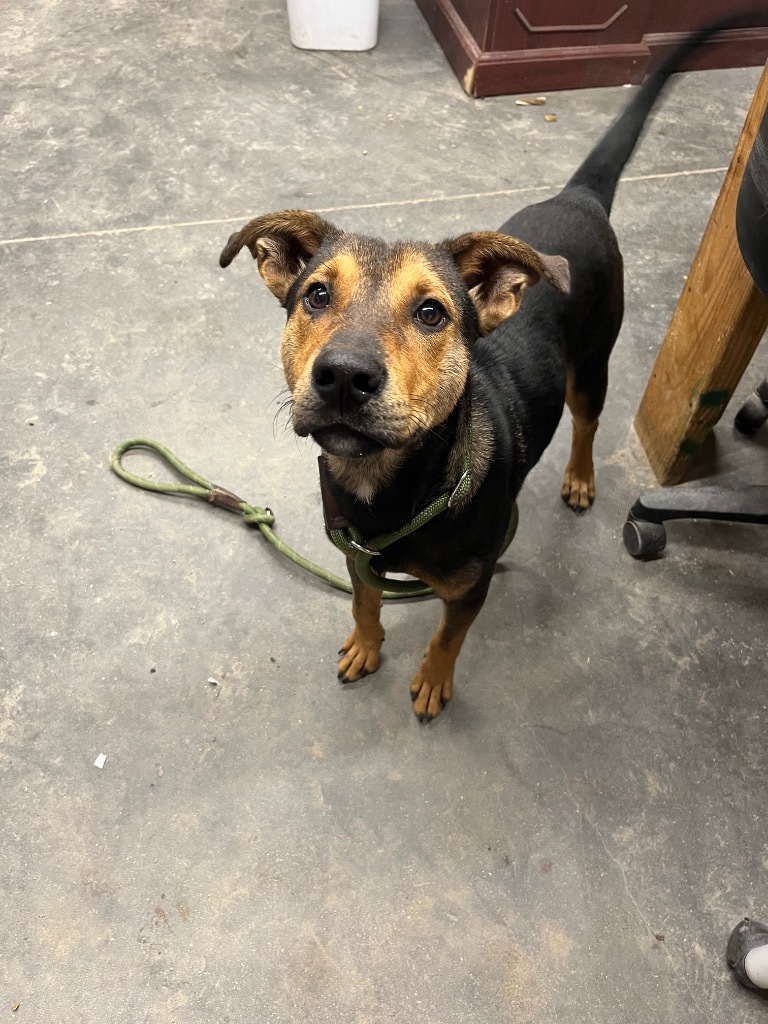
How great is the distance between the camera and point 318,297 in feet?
5.27

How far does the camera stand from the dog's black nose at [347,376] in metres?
1.33

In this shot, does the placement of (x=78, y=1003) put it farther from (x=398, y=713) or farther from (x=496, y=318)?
(x=496, y=318)

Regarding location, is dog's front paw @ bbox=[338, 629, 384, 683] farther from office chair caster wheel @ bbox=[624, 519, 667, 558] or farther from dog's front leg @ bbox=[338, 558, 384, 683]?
office chair caster wheel @ bbox=[624, 519, 667, 558]

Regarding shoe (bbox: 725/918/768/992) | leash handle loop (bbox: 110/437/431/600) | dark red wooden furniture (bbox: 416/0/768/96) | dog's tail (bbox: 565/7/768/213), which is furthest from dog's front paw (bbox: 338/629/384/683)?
dark red wooden furniture (bbox: 416/0/768/96)

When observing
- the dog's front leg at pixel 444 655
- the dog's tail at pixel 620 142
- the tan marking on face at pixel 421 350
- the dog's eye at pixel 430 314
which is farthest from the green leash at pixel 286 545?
the dog's tail at pixel 620 142

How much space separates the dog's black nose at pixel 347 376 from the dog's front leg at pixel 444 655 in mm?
701

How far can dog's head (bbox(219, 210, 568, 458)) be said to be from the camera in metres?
1.39

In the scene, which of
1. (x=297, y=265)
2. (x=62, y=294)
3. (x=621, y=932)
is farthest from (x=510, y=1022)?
(x=62, y=294)

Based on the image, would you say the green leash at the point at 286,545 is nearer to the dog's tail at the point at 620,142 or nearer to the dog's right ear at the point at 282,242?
the dog's right ear at the point at 282,242

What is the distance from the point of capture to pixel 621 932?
192cm

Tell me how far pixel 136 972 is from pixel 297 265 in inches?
74.3

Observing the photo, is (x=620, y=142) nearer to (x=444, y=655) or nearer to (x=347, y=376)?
(x=347, y=376)

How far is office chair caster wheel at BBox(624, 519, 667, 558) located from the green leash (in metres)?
0.54

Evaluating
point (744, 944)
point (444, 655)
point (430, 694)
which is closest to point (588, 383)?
point (444, 655)
